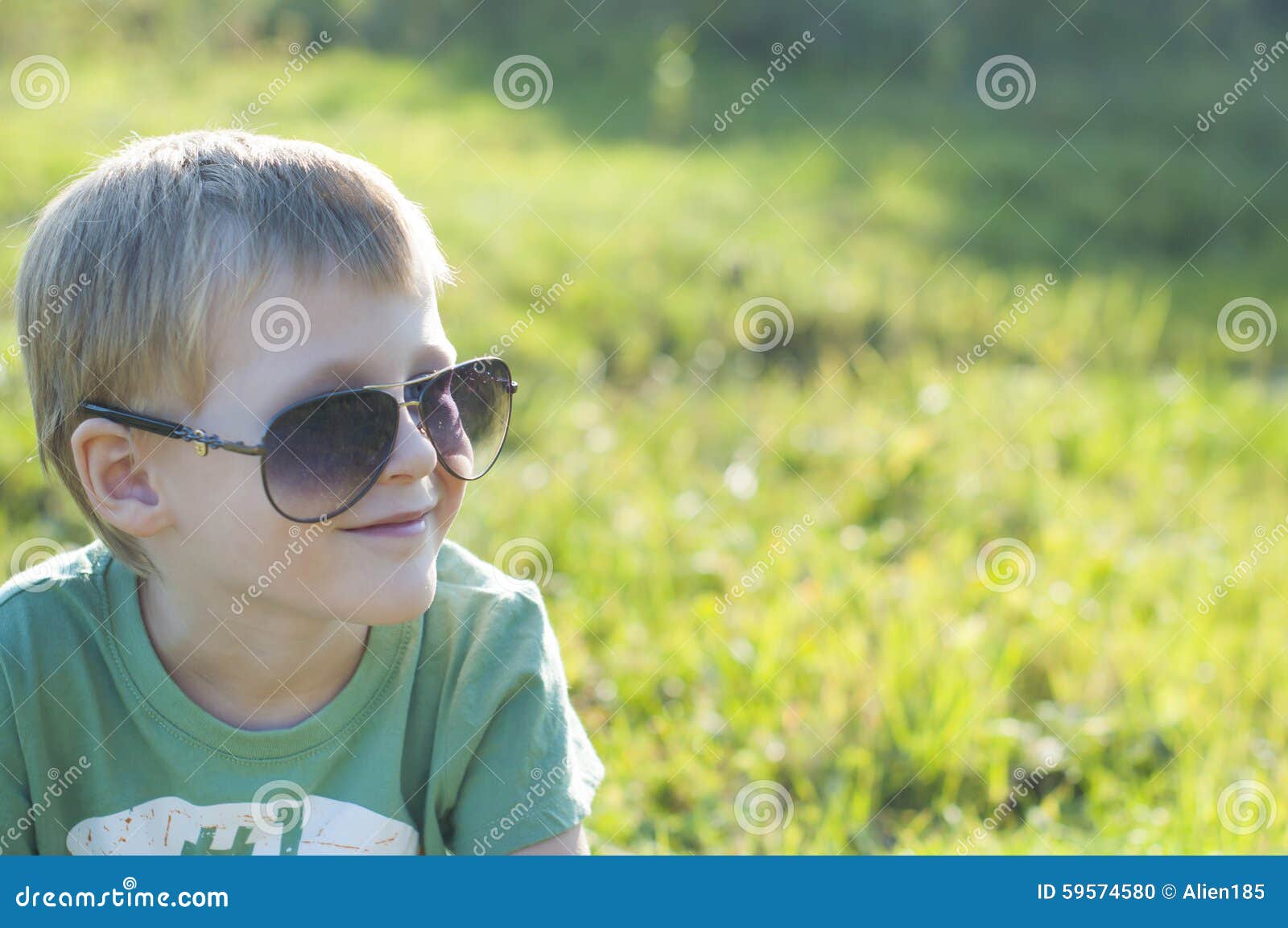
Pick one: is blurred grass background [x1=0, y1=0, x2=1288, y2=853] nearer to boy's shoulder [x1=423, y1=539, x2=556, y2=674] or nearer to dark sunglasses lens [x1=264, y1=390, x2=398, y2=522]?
boy's shoulder [x1=423, y1=539, x2=556, y2=674]

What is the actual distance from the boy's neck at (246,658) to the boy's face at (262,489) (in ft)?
0.24

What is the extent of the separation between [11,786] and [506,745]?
0.69 metres

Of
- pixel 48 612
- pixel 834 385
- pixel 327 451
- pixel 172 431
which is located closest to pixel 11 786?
pixel 48 612

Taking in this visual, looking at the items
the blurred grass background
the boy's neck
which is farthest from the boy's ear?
the blurred grass background

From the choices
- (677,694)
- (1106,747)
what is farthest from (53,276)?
(1106,747)

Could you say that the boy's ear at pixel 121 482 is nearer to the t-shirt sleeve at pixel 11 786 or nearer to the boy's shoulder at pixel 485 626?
the t-shirt sleeve at pixel 11 786

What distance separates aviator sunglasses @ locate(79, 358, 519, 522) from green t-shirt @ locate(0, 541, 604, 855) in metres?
0.31

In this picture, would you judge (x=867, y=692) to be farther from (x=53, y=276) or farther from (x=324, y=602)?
(x=53, y=276)

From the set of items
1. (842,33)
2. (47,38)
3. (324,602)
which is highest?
(842,33)

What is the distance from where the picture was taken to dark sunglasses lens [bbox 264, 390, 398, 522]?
63.8 inches

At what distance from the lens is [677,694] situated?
10.1ft

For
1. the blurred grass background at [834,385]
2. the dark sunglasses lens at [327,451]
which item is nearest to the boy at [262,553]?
the dark sunglasses lens at [327,451]

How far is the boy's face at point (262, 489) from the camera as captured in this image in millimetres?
1634

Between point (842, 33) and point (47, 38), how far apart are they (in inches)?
247
